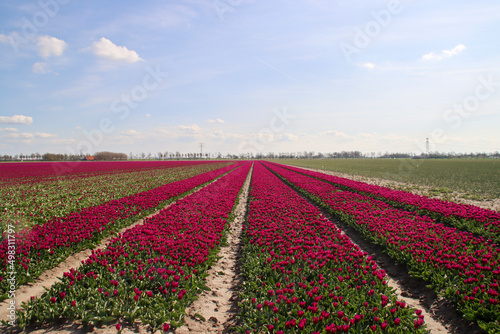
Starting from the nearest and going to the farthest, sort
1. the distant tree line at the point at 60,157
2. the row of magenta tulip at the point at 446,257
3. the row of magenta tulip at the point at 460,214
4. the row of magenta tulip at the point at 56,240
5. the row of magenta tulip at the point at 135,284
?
1. the row of magenta tulip at the point at 135,284
2. the row of magenta tulip at the point at 446,257
3. the row of magenta tulip at the point at 56,240
4. the row of magenta tulip at the point at 460,214
5. the distant tree line at the point at 60,157

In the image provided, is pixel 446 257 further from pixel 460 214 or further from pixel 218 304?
pixel 460 214

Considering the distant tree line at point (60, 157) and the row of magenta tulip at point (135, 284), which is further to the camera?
the distant tree line at point (60, 157)

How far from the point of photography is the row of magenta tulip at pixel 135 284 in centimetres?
432

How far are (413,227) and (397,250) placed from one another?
2009 millimetres

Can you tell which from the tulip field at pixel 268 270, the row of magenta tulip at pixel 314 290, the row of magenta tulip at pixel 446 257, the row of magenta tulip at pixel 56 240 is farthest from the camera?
the row of magenta tulip at pixel 56 240

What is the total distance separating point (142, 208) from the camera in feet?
40.3

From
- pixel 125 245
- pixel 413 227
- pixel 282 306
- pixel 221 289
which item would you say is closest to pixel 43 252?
pixel 125 245

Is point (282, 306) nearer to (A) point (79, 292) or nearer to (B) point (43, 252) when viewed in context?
(A) point (79, 292)

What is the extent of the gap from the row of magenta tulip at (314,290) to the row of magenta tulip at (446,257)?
94cm

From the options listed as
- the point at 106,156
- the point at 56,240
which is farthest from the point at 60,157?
the point at 56,240

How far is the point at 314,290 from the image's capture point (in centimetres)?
448

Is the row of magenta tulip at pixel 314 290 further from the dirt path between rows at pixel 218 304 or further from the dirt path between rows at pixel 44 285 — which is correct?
the dirt path between rows at pixel 44 285

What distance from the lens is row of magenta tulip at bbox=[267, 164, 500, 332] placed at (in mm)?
4441

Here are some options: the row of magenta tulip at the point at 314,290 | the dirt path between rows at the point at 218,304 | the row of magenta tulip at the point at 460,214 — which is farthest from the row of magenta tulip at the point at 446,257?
the dirt path between rows at the point at 218,304
